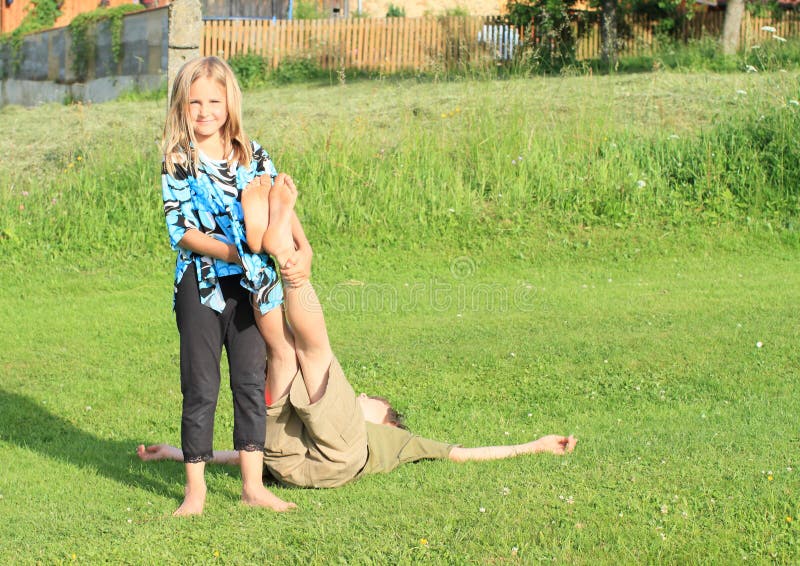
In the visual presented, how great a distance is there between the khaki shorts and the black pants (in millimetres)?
204

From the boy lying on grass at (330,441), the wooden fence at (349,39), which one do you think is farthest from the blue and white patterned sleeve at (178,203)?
the wooden fence at (349,39)

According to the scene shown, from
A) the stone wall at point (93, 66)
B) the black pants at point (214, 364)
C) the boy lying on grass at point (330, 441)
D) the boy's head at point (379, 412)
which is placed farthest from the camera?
the stone wall at point (93, 66)

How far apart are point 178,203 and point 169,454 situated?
145 centimetres

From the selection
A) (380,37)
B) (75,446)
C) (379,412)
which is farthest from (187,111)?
(380,37)

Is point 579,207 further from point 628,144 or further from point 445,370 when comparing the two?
point 445,370

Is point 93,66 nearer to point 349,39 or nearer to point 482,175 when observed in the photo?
point 349,39

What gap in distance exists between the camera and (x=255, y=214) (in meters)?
3.84

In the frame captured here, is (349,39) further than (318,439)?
Yes

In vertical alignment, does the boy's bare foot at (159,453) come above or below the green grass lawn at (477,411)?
below

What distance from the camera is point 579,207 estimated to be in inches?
388

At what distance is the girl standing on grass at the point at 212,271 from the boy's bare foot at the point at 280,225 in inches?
2.7

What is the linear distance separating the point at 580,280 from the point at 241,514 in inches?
211

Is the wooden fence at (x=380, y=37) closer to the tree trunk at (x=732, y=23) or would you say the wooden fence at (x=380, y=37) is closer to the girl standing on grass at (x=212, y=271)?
the tree trunk at (x=732, y=23)

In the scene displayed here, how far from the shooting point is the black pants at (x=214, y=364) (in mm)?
3943
